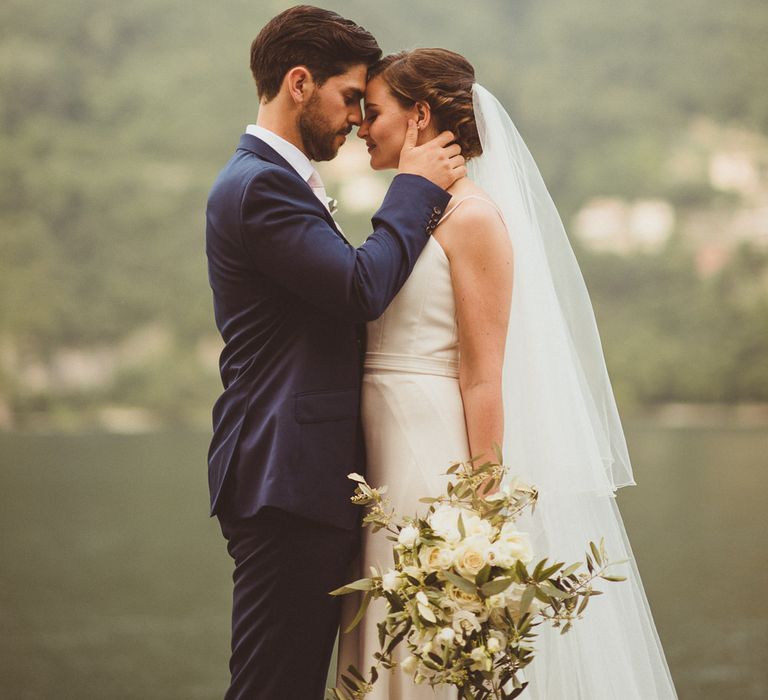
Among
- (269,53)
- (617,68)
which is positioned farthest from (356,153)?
(269,53)

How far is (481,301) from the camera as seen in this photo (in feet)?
6.76

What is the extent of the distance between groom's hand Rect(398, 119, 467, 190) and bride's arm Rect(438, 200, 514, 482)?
8cm

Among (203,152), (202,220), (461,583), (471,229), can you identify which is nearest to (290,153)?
(471,229)

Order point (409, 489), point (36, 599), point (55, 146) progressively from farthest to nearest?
point (55, 146) → point (36, 599) → point (409, 489)

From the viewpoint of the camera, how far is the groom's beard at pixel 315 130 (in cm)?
210

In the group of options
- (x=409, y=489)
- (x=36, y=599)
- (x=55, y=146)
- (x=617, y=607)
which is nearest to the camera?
(x=409, y=489)

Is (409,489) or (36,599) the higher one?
(36,599)

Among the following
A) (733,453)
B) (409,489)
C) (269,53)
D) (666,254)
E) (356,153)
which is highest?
(356,153)

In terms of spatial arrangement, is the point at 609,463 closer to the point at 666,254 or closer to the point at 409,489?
the point at 409,489

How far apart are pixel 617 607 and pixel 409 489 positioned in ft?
1.95

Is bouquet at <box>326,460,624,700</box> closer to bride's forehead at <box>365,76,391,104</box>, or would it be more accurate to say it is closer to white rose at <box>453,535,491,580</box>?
white rose at <box>453,535,491,580</box>

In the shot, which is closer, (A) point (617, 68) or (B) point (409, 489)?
(B) point (409, 489)

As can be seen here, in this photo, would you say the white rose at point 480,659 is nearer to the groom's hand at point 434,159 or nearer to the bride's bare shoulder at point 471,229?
the bride's bare shoulder at point 471,229

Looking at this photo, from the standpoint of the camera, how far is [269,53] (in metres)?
2.09
